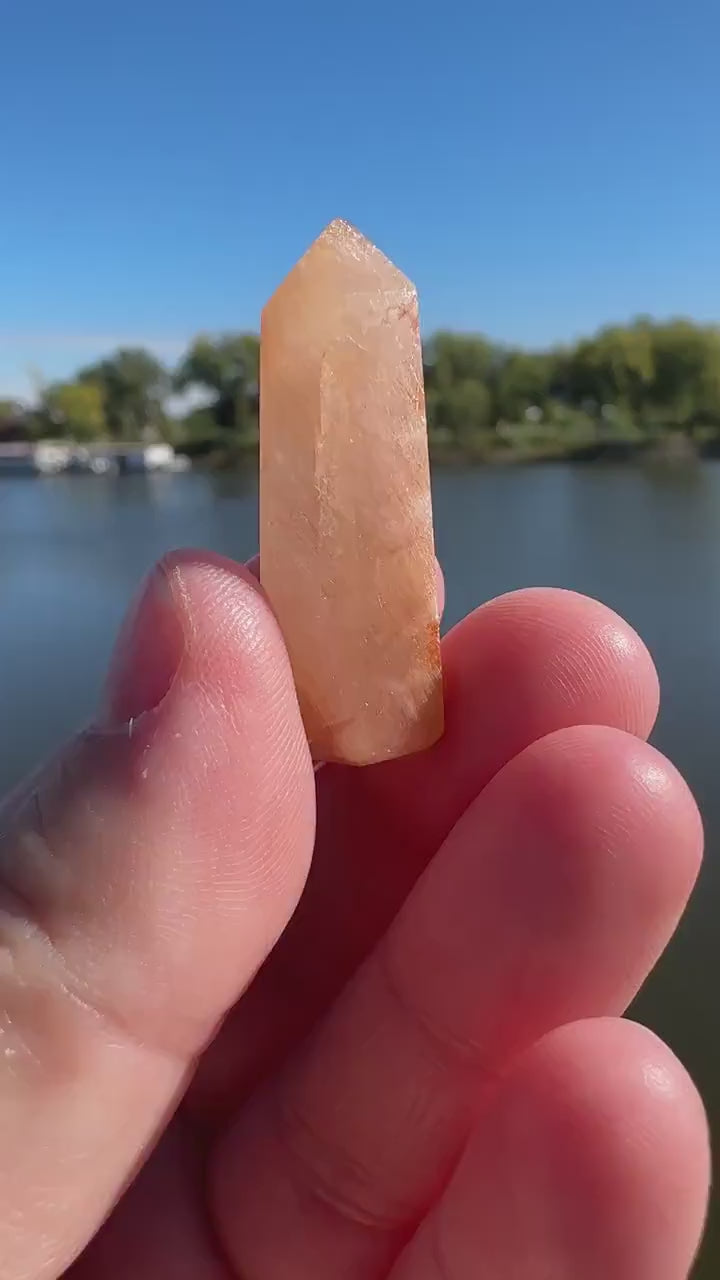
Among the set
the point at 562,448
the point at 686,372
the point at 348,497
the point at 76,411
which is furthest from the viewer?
the point at 76,411

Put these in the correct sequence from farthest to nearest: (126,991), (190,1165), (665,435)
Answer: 1. (665,435)
2. (190,1165)
3. (126,991)

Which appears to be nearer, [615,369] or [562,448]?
[562,448]

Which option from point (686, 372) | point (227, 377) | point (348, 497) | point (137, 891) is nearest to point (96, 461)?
point (227, 377)

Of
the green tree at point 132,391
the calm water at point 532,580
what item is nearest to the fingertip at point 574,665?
the calm water at point 532,580

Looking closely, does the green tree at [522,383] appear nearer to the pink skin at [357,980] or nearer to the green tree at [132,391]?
the green tree at [132,391]

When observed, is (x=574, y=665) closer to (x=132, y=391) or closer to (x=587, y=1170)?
(x=587, y=1170)

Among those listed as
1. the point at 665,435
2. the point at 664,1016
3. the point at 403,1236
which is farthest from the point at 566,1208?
the point at 665,435

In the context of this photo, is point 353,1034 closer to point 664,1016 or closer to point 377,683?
point 377,683
